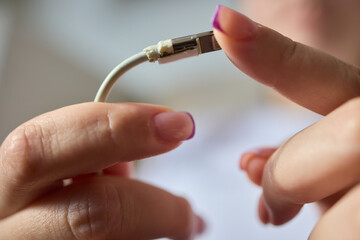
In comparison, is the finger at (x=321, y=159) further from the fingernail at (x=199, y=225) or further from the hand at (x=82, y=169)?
the fingernail at (x=199, y=225)

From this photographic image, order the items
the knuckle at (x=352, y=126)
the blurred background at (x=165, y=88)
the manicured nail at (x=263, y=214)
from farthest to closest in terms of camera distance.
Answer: the blurred background at (x=165, y=88)
the manicured nail at (x=263, y=214)
the knuckle at (x=352, y=126)

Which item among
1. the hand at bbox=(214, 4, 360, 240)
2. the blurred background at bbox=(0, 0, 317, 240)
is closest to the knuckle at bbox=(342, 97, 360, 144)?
the hand at bbox=(214, 4, 360, 240)

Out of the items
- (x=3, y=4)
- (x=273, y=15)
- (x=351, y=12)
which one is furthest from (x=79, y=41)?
(x=351, y=12)

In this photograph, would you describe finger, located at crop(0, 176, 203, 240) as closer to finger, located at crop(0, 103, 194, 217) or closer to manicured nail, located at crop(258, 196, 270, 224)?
finger, located at crop(0, 103, 194, 217)

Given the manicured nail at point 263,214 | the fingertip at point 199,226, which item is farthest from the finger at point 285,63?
the fingertip at point 199,226

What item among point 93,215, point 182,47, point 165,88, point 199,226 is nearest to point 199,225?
point 199,226

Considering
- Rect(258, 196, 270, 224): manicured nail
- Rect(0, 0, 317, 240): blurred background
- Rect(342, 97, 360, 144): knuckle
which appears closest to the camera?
Rect(342, 97, 360, 144): knuckle
